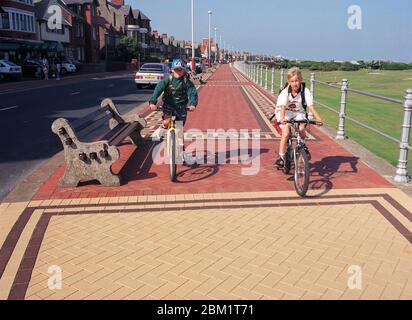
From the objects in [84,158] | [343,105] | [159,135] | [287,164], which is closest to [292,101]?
[287,164]

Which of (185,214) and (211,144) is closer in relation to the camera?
(185,214)

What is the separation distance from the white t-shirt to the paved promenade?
1.05 metres

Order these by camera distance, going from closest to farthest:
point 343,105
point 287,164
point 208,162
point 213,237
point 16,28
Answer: point 213,237, point 287,164, point 208,162, point 343,105, point 16,28

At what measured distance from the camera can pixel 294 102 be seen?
6.54m

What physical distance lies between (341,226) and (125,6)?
98.0 metres

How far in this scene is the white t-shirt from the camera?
6422mm

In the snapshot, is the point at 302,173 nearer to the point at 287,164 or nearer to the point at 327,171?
the point at 287,164

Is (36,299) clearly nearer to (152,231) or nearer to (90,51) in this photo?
(152,231)

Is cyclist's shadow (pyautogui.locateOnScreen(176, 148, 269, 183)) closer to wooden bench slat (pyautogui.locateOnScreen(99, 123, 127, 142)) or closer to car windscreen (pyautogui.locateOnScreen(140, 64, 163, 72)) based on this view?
wooden bench slat (pyautogui.locateOnScreen(99, 123, 127, 142))

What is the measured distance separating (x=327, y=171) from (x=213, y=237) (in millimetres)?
3169

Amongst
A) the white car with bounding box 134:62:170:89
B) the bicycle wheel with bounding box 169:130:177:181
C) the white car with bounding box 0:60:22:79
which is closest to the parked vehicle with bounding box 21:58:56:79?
the white car with bounding box 0:60:22:79

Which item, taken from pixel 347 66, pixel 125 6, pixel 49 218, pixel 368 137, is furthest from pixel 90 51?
pixel 49 218

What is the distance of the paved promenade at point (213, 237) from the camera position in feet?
12.5

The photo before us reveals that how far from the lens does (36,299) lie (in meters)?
3.67
